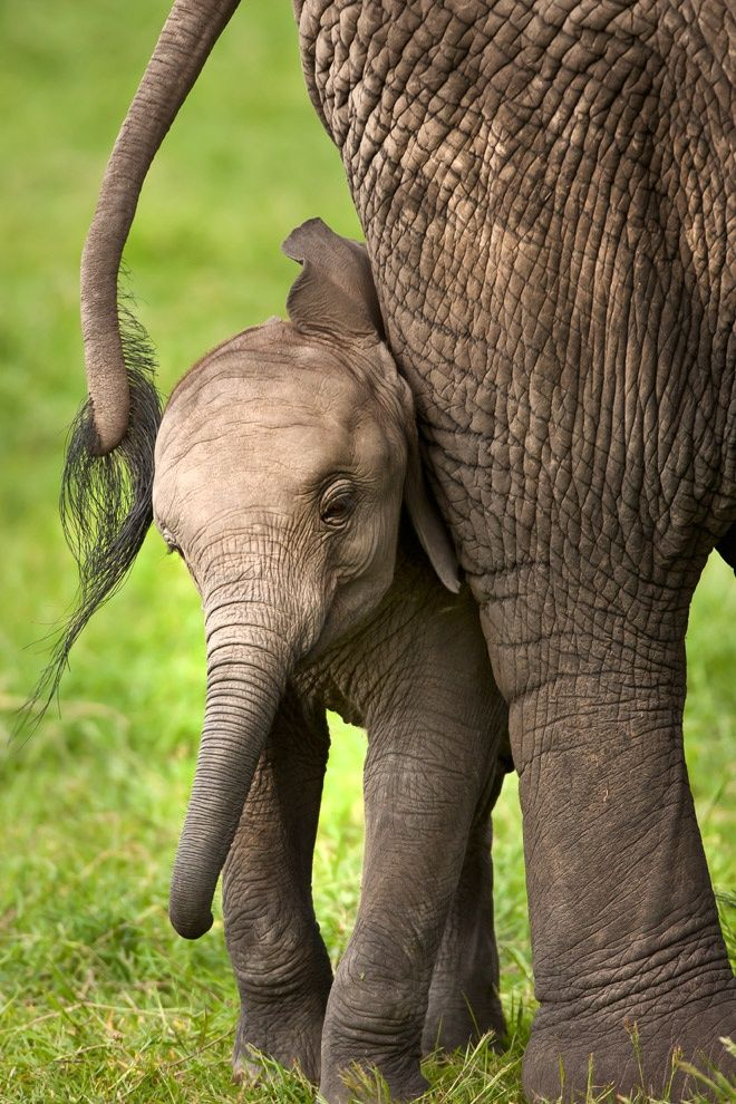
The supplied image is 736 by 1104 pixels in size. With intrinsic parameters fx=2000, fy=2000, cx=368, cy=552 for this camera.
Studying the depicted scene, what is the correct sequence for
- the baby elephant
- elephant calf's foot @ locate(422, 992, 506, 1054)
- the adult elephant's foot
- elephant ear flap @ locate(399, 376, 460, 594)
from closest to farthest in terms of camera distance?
the baby elephant
the adult elephant's foot
elephant ear flap @ locate(399, 376, 460, 594)
elephant calf's foot @ locate(422, 992, 506, 1054)

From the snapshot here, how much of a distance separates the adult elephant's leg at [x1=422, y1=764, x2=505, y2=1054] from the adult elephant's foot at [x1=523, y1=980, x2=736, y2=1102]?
51 cm

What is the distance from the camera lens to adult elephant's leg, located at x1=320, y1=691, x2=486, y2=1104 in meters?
3.35

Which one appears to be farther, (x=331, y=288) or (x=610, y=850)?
(x=331, y=288)

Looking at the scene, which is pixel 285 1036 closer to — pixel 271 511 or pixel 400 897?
pixel 400 897

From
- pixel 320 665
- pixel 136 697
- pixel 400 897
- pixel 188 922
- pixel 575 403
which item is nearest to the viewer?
pixel 188 922

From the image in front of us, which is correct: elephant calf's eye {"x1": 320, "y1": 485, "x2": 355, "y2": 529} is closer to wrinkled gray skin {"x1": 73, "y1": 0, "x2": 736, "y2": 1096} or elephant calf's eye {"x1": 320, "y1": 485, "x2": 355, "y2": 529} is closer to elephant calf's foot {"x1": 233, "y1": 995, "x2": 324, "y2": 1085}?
wrinkled gray skin {"x1": 73, "y1": 0, "x2": 736, "y2": 1096}

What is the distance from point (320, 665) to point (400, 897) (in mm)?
426

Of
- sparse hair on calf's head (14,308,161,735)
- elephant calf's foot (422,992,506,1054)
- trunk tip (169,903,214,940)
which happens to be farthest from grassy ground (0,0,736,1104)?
sparse hair on calf's head (14,308,161,735)

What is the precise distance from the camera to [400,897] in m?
3.37

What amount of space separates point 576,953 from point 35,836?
8.33ft

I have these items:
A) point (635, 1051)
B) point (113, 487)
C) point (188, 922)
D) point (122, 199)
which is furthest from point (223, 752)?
point (122, 199)

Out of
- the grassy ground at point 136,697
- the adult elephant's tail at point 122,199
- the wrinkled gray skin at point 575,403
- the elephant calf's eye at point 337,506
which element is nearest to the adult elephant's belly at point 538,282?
the wrinkled gray skin at point 575,403

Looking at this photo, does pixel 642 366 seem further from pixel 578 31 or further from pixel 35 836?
pixel 35 836

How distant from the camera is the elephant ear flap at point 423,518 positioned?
11.0 feet
